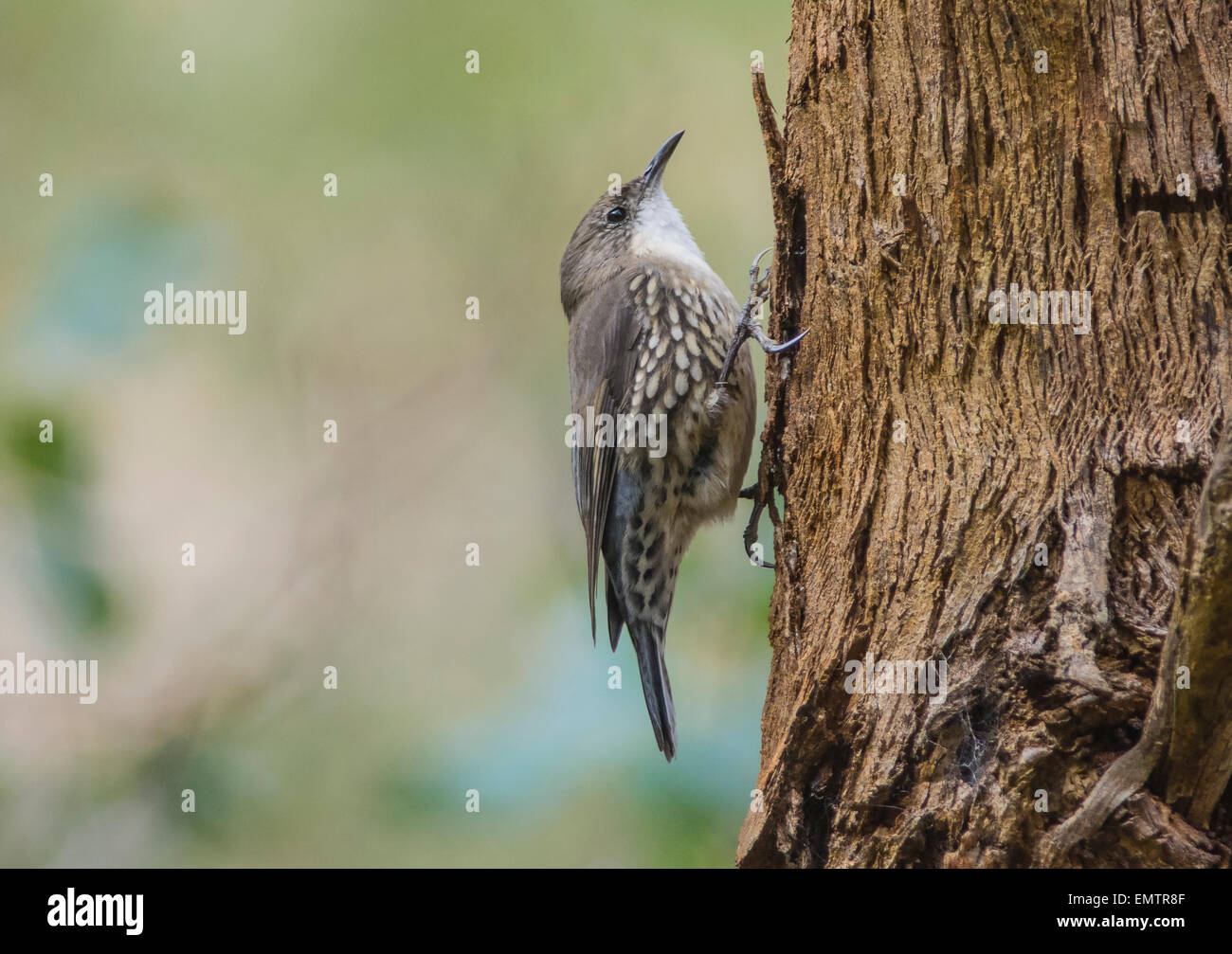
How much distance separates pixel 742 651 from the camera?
4.29 metres

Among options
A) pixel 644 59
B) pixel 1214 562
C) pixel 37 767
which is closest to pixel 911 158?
pixel 1214 562

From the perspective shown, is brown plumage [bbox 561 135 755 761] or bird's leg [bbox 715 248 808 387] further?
brown plumage [bbox 561 135 755 761]

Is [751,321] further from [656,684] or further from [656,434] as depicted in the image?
[656,684]

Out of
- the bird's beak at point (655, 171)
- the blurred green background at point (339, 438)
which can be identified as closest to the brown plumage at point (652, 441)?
the blurred green background at point (339, 438)

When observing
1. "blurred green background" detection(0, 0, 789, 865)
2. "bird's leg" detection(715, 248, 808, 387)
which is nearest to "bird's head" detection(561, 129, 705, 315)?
"blurred green background" detection(0, 0, 789, 865)

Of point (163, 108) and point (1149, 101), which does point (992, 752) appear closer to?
point (1149, 101)

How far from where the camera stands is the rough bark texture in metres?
2.30

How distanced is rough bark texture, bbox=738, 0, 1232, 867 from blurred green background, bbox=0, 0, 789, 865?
4.82ft

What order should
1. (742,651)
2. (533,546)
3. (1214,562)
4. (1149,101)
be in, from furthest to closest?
(533,546) < (742,651) < (1149,101) < (1214,562)

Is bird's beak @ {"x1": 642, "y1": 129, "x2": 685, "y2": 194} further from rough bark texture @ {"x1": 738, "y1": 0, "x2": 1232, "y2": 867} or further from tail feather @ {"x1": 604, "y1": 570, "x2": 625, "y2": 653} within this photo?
rough bark texture @ {"x1": 738, "y1": 0, "x2": 1232, "y2": 867}

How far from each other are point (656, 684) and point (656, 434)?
91cm

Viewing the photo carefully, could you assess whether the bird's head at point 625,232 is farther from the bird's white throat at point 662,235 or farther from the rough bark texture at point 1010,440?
the rough bark texture at point 1010,440

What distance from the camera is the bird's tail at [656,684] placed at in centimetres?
401

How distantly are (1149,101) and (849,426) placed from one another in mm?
984
